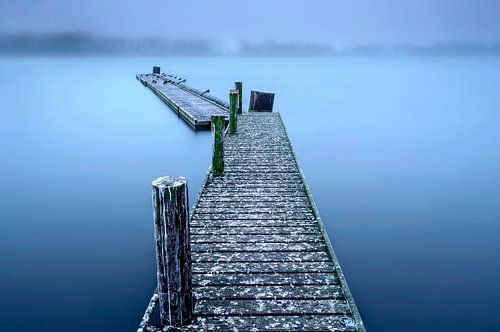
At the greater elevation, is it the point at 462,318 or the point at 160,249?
the point at 160,249

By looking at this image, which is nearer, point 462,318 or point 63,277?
point 462,318

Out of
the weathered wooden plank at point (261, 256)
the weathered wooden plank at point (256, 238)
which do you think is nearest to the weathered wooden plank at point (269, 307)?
the weathered wooden plank at point (261, 256)

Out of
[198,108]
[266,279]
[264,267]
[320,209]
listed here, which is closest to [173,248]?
[266,279]

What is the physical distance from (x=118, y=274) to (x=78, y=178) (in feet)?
24.4

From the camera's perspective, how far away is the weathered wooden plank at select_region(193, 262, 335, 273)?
4977mm

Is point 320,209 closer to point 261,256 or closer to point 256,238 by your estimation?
point 256,238

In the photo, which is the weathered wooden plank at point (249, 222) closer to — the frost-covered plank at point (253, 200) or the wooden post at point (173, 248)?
the frost-covered plank at point (253, 200)

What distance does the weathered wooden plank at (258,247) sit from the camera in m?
5.55

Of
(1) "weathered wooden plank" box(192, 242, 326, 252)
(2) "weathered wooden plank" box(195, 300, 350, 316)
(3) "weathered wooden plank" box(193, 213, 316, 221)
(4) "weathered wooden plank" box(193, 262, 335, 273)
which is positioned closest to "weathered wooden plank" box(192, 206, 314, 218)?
(3) "weathered wooden plank" box(193, 213, 316, 221)

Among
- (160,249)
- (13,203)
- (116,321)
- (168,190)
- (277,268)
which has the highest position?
(168,190)

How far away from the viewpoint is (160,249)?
3742 mm

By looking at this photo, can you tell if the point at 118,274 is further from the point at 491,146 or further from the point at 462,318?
the point at 491,146

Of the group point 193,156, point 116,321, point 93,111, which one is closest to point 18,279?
point 116,321

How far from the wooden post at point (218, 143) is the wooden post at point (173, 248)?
16.2ft
